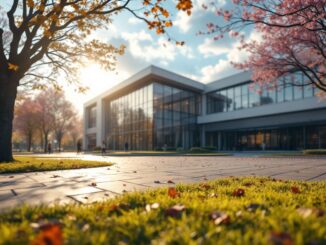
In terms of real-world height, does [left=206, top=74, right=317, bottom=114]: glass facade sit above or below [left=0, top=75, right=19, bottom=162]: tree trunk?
above

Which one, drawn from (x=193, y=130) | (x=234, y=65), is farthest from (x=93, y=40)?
(x=193, y=130)

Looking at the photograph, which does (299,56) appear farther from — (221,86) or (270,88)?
(221,86)

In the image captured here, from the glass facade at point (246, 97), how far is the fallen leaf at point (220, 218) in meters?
29.0

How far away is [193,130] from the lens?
1618 inches

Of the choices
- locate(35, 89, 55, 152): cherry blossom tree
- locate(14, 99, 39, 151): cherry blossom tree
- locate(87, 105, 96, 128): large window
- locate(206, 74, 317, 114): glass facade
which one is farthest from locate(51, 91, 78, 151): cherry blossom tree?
locate(206, 74, 317, 114): glass facade

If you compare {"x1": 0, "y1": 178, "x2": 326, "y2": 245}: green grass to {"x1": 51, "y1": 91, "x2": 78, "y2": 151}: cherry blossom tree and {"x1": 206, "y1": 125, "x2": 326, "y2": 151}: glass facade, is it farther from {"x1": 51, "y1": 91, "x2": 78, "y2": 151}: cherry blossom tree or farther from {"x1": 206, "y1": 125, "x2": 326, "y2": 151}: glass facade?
{"x1": 51, "y1": 91, "x2": 78, "y2": 151}: cherry blossom tree

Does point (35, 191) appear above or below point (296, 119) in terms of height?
below

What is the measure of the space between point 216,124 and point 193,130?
3858 millimetres

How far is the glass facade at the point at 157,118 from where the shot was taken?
1390 inches

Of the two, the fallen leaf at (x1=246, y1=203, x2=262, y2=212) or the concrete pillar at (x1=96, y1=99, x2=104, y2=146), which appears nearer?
the fallen leaf at (x1=246, y1=203, x2=262, y2=212)

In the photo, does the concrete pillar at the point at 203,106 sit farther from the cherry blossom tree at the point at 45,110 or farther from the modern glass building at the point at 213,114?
the cherry blossom tree at the point at 45,110

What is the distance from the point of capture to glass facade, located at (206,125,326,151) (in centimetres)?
2966

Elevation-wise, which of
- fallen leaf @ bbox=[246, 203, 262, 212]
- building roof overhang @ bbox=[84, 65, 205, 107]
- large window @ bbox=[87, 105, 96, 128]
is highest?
building roof overhang @ bbox=[84, 65, 205, 107]

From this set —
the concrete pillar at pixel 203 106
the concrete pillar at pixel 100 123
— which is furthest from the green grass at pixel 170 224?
the concrete pillar at pixel 100 123
